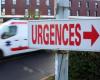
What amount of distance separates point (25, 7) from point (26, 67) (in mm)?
78765

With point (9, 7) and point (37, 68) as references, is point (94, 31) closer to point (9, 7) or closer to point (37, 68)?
point (37, 68)

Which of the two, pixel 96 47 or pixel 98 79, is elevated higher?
pixel 96 47

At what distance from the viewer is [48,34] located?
2.90 metres

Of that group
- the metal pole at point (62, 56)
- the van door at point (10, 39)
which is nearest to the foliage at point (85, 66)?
Answer: the metal pole at point (62, 56)

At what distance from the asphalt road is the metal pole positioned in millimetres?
8478

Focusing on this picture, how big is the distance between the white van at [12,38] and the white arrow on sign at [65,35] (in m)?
14.6

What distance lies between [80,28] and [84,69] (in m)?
5.29

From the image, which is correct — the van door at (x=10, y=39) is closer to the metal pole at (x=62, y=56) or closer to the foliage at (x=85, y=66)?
the foliage at (x=85, y=66)

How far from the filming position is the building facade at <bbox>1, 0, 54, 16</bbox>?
93.1 meters

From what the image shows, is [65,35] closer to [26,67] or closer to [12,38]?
[26,67]

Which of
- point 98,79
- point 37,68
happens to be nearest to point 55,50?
point 98,79

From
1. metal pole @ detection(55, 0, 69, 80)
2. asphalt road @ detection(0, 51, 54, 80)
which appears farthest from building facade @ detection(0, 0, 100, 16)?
metal pole @ detection(55, 0, 69, 80)

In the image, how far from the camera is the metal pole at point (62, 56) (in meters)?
2.94

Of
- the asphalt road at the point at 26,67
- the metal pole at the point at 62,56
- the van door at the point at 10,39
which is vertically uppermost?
the metal pole at the point at 62,56
